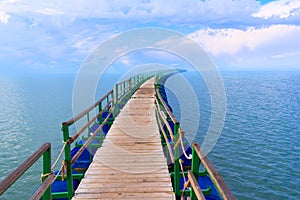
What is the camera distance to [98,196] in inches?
173

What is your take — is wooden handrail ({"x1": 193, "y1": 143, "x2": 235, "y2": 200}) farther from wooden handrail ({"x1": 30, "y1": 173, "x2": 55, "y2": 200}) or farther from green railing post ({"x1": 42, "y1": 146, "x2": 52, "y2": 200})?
green railing post ({"x1": 42, "y1": 146, "x2": 52, "y2": 200})

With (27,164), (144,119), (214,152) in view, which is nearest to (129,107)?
(144,119)

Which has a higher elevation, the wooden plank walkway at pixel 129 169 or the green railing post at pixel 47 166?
the green railing post at pixel 47 166

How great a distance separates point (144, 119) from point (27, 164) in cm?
814

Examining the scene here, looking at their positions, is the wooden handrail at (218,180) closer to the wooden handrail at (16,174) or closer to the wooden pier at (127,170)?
the wooden pier at (127,170)

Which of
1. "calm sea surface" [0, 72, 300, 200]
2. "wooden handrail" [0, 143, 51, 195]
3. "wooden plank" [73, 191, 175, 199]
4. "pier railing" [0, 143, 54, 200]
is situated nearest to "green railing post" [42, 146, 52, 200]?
"pier railing" [0, 143, 54, 200]

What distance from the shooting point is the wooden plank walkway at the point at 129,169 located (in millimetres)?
4535

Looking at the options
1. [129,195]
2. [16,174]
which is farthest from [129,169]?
[16,174]

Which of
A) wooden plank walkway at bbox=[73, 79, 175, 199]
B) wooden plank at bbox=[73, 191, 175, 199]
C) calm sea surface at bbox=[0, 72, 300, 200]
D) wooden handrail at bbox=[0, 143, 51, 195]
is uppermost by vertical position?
wooden handrail at bbox=[0, 143, 51, 195]

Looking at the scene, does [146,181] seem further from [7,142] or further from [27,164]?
[7,142]

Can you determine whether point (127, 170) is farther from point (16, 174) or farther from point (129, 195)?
point (16, 174)

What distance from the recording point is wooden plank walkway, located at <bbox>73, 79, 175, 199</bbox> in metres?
4.54

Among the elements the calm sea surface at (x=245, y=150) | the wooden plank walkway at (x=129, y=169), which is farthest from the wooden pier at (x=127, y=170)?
the calm sea surface at (x=245, y=150)

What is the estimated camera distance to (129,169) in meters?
5.52
